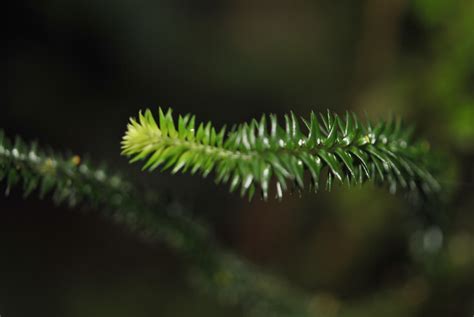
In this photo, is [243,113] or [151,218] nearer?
[151,218]

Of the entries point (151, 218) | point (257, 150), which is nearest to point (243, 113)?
point (151, 218)

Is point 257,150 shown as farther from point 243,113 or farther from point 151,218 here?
point 243,113

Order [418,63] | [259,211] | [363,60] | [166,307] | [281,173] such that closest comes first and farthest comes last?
[281,173] → [418,63] → [363,60] → [166,307] → [259,211]

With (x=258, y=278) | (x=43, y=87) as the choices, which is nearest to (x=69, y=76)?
(x=43, y=87)

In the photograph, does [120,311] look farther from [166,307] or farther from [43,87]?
[43,87]

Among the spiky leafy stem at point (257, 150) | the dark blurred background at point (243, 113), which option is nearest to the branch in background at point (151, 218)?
the spiky leafy stem at point (257, 150)

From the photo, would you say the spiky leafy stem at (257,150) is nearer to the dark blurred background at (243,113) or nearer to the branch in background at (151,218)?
the branch in background at (151,218)
